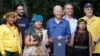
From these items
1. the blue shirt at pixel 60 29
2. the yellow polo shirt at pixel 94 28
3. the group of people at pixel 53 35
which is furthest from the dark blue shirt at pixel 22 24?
the yellow polo shirt at pixel 94 28

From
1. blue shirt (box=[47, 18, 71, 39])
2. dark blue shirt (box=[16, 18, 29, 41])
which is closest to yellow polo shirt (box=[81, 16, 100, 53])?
blue shirt (box=[47, 18, 71, 39])

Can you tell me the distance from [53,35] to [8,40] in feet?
3.02

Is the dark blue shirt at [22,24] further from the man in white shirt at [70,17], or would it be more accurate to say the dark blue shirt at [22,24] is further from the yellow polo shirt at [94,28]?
the yellow polo shirt at [94,28]

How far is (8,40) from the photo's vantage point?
9.23 metres

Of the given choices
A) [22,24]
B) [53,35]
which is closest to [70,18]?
[53,35]

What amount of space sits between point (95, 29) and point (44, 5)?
2.69 m

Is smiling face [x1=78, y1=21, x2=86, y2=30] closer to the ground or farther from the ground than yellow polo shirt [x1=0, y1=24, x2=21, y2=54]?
farther from the ground

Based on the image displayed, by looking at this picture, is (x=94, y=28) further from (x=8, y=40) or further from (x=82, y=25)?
(x=8, y=40)

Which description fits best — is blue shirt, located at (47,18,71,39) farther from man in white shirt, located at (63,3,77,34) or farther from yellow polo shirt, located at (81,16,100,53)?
yellow polo shirt, located at (81,16,100,53)

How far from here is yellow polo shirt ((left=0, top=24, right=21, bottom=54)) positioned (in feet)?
30.2

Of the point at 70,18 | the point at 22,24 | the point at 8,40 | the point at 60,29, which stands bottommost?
the point at 8,40

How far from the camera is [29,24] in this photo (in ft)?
30.8

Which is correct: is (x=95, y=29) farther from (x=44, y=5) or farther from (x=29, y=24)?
(x=44, y=5)

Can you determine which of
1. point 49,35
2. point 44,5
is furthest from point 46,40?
point 44,5
